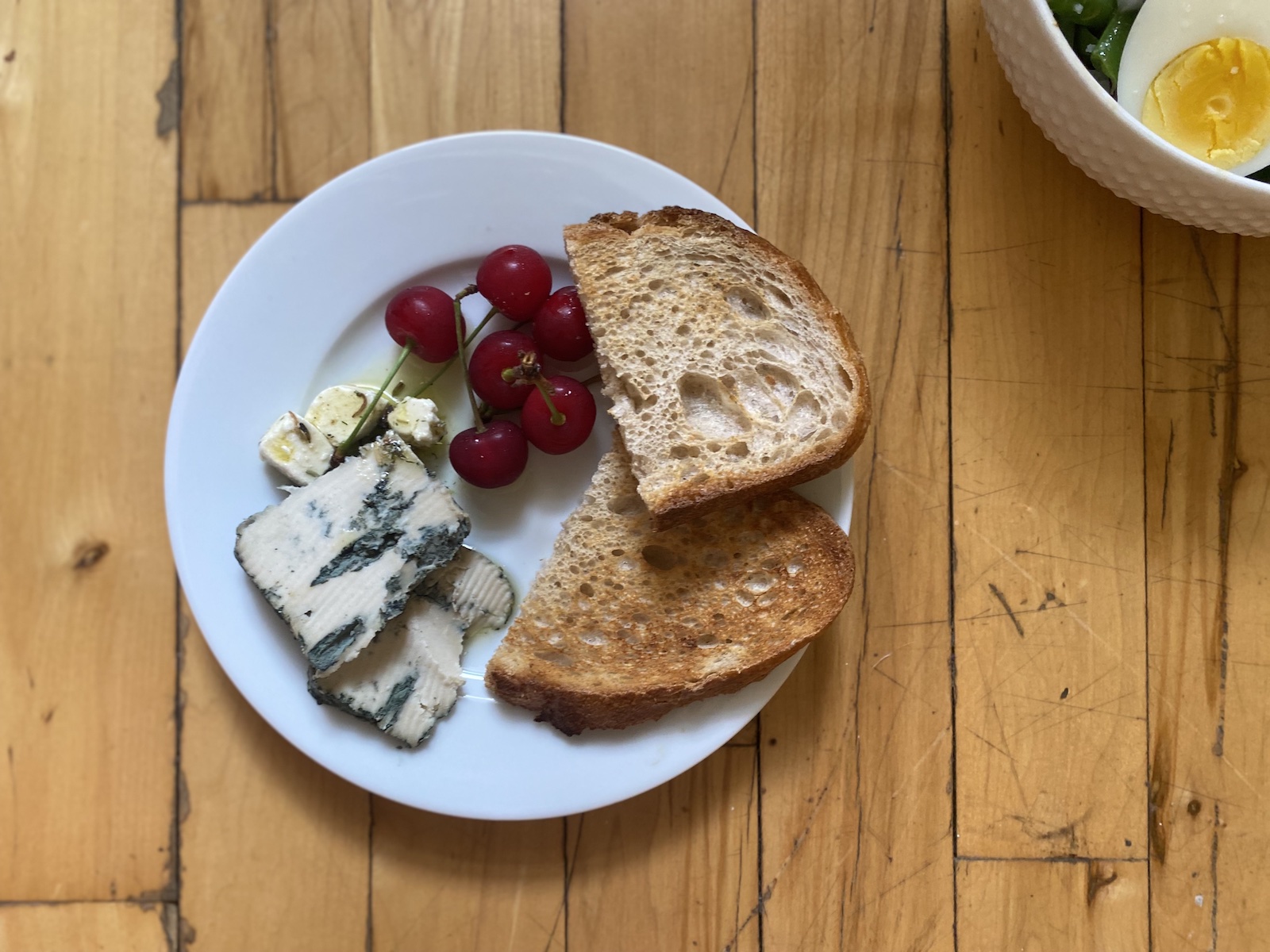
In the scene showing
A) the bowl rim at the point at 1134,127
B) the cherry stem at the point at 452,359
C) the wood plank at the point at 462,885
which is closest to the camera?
the bowl rim at the point at 1134,127

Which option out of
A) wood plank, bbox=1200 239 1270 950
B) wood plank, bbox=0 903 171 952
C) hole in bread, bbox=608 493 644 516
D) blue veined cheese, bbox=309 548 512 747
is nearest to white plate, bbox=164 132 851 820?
blue veined cheese, bbox=309 548 512 747

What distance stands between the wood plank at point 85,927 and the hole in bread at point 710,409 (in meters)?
Answer: 1.03


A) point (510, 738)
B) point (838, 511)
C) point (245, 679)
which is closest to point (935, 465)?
point (838, 511)

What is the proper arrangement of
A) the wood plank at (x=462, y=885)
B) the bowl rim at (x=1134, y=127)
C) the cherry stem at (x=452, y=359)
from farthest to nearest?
the wood plank at (x=462, y=885), the cherry stem at (x=452, y=359), the bowl rim at (x=1134, y=127)

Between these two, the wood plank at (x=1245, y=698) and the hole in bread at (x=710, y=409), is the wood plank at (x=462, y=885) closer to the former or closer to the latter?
the hole in bread at (x=710, y=409)

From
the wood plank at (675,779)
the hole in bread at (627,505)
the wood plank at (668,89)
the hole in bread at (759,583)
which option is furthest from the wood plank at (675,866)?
the wood plank at (668,89)

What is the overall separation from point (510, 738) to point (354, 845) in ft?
Result: 1.02

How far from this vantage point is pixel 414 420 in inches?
44.9

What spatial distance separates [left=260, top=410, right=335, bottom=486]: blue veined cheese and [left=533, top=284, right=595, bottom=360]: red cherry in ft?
1.07

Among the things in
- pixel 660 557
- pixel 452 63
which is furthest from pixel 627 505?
pixel 452 63

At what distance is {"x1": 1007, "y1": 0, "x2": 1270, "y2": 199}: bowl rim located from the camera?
1.03 m

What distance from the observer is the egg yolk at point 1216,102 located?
108 cm

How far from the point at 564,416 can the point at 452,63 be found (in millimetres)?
564

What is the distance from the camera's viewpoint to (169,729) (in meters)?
1.24
